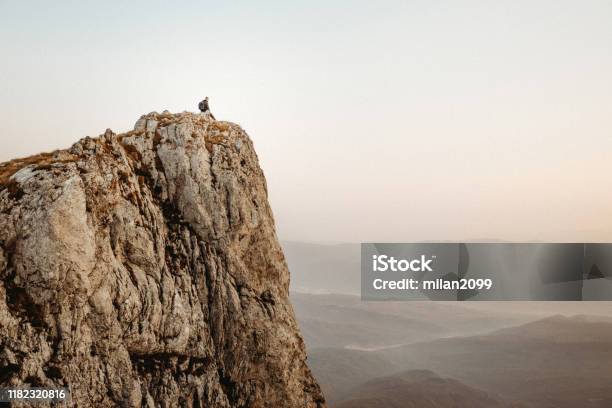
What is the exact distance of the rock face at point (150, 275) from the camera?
2212 cm

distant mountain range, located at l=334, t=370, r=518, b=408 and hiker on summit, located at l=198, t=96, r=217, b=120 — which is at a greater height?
hiker on summit, located at l=198, t=96, r=217, b=120

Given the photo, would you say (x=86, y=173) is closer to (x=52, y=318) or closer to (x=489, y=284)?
(x=52, y=318)

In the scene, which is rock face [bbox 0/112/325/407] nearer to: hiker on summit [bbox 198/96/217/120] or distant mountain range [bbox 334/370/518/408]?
hiker on summit [bbox 198/96/217/120]

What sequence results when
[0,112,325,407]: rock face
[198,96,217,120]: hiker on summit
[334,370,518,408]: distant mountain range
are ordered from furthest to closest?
[334,370,518,408]: distant mountain range → [198,96,217,120]: hiker on summit → [0,112,325,407]: rock face

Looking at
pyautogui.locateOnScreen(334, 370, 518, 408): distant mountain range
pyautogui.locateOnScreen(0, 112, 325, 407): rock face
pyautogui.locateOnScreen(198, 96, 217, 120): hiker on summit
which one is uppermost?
pyautogui.locateOnScreen(198, 96, 217, 120): hiker on summit

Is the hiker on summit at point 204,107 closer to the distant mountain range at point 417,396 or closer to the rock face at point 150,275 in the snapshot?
A: the rock face at point 150,275

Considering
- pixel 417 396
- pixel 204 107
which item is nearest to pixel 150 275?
pixel 204 107

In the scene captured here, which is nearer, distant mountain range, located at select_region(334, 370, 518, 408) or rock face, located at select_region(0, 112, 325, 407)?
rock face, located at select_region(0, 112, 325, 407)

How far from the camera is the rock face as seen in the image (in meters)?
22.1

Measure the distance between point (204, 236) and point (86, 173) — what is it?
8.48 metres

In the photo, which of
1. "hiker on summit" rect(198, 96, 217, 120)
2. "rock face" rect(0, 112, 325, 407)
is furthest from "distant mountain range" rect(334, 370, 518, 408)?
"hiker on summit" rect(198, 96, 217, 120)

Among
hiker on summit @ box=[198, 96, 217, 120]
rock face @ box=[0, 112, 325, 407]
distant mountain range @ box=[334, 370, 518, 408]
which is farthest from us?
distant mountain range @ box=[334, 370, 518, 408]

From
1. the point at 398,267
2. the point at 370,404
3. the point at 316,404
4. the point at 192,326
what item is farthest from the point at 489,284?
Answer: the point at 370,404

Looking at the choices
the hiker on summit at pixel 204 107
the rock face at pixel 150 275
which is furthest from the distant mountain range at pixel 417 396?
the hiker on summit at pixel 204 107
